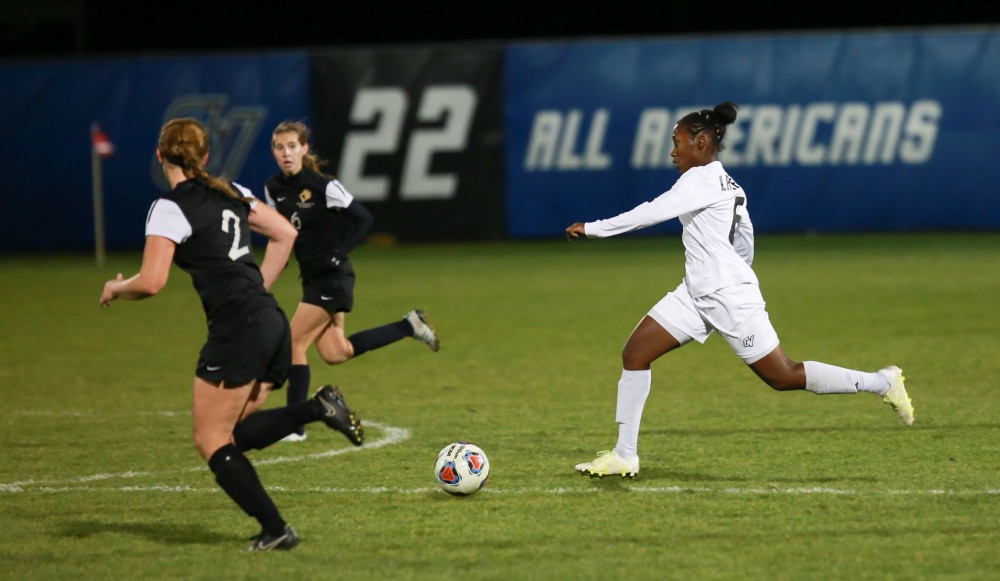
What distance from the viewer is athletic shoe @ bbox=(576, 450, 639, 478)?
7.38 m

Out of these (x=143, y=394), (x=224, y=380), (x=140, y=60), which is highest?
(x=140, y=60)

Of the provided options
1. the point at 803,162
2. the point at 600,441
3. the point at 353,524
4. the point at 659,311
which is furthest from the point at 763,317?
the point at 803,162

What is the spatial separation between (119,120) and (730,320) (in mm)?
19917

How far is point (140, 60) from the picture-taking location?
82.3 feet

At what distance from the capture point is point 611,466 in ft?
24.2

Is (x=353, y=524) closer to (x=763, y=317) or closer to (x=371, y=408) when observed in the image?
(x=763, y=317)

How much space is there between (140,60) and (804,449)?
768 inches

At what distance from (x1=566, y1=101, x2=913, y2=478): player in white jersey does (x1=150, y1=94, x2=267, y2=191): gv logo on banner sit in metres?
18.4

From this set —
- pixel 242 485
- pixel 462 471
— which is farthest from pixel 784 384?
pixel 242 485

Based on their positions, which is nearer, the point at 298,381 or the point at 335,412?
the point at 335,412

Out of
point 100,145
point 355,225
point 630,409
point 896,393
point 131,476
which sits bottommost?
point 131,476

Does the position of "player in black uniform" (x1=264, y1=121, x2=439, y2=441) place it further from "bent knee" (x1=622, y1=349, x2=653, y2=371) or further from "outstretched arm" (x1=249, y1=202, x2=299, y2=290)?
"bent knee" (x1=622, y1=349, x2=653, y2=371)

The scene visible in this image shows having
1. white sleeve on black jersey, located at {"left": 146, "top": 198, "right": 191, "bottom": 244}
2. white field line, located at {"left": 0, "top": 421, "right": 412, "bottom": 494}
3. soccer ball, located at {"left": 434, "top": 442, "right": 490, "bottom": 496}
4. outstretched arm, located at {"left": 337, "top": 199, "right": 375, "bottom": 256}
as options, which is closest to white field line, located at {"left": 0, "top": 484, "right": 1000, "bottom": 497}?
white field line, located at {"left": 0, "top": 421, "right": 412, "bottom": 494}

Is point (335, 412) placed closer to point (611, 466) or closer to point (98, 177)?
point (611, 466)
